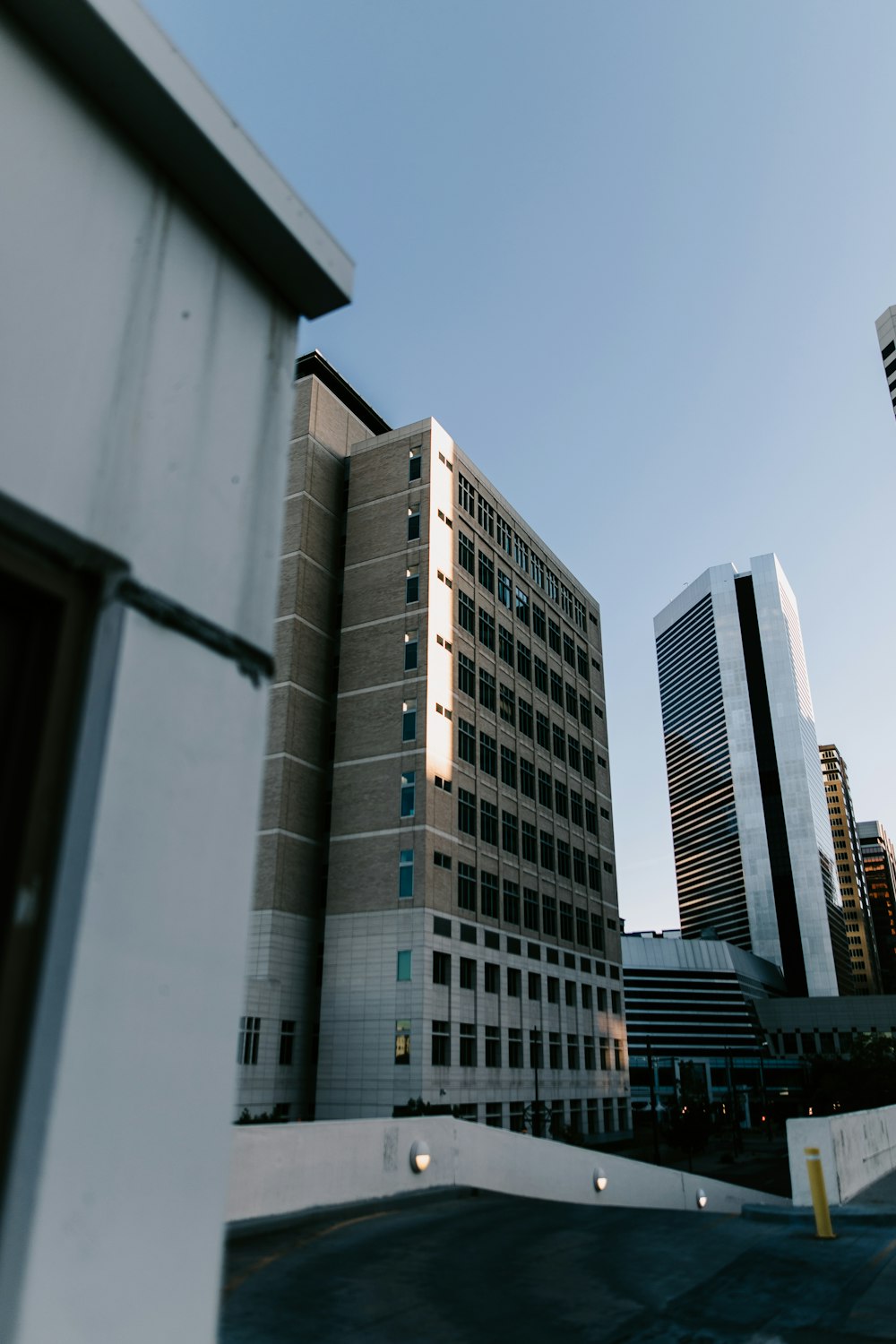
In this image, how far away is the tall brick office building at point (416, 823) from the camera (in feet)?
171

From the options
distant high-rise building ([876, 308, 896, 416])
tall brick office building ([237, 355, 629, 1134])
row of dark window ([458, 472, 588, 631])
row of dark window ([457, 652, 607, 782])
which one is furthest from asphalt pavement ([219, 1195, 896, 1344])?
distant high-rise building ([876, 308, 896, 416])

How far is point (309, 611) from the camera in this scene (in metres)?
61.5

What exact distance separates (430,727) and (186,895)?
53323mm

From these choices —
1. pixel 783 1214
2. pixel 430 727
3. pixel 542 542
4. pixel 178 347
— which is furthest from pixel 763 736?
pixel 178 347

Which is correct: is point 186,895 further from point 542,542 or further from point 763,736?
point 763,736

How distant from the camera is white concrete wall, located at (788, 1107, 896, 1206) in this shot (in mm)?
16562

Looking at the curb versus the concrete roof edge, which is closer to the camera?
the concrete roof edge

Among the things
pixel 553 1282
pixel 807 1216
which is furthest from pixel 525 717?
pixel 553 1282

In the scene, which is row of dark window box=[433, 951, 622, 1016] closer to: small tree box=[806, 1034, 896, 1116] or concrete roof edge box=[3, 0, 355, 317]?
small tree box=[806, 1034, 896, 1116]

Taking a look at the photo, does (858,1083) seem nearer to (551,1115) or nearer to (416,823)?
(551,1115)

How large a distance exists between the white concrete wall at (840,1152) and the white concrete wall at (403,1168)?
154 centimetres

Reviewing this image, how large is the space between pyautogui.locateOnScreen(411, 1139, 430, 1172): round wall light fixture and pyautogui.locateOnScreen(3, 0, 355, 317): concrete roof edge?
14.4 meters

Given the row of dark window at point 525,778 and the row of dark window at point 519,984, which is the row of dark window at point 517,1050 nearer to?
the row of dark window at point 519,984

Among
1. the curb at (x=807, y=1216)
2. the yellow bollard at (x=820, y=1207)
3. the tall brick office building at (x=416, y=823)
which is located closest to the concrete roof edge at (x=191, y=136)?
the yellow bollard at (x=820, y=1207)
